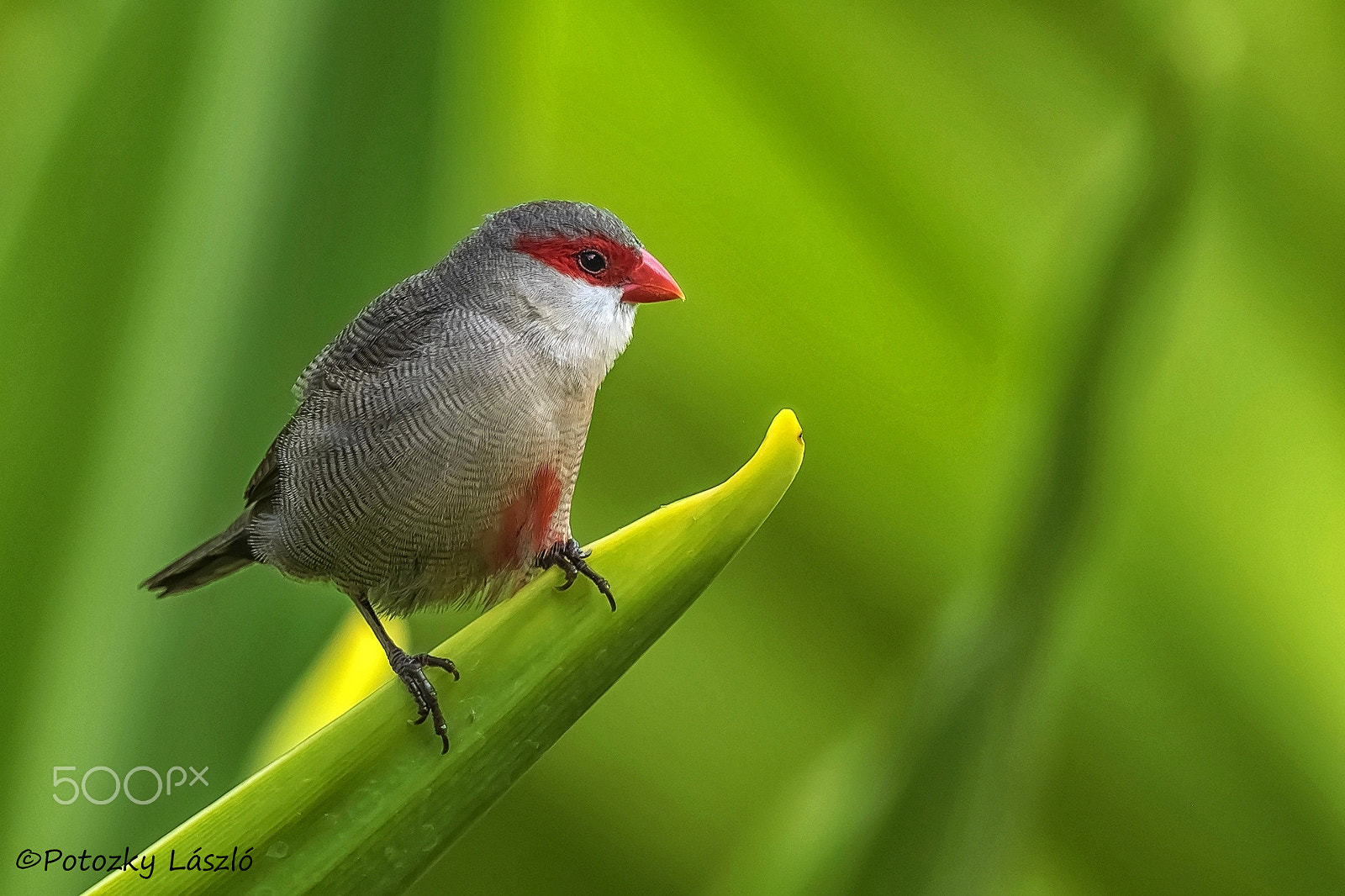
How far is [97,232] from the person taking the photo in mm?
938

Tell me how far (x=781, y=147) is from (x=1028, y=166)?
10.7 inches

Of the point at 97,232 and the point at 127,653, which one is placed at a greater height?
the point at 97,232

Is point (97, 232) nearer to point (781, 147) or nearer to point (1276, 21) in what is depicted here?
point (781, 147)

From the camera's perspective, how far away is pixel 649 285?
3.11 ft

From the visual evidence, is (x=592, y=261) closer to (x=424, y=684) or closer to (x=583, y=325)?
(x=583, y=325)

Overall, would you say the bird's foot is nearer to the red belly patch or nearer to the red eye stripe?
the red belly patch

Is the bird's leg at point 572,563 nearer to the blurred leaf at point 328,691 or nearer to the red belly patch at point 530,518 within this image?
the red belly patch at point 530,518

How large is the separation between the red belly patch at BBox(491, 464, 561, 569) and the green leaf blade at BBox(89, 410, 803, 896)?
278 millimetres

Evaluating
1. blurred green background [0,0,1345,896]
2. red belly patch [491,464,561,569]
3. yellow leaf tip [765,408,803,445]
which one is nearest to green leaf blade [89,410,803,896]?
yellow leaf tip [765,408,803,445]

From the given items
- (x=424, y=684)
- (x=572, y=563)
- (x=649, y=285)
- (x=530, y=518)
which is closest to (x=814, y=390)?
(x=649, y=285)

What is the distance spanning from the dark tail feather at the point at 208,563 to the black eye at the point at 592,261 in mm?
361

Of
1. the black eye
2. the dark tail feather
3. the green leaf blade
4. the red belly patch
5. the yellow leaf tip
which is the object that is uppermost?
the yellow leaf tip

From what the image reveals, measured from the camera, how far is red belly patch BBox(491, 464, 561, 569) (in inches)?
34.6

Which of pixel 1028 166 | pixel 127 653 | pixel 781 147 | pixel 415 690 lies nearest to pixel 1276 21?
pixel 1028 166
